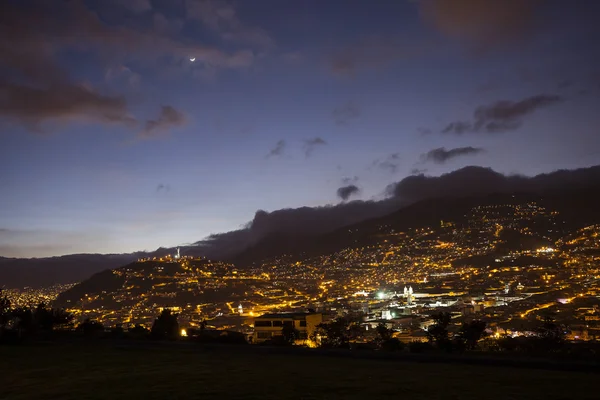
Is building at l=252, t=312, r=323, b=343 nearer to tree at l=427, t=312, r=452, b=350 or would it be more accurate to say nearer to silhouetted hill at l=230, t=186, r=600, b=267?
tree at l=427, t=312, r=452, b=350

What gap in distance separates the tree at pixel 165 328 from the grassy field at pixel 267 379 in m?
6.27

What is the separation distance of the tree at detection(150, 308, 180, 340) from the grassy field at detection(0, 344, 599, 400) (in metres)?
6.27

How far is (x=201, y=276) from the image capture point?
321 feet

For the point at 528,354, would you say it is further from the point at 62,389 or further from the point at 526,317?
the point at 526,317

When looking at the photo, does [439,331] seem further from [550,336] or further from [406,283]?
[406,283]

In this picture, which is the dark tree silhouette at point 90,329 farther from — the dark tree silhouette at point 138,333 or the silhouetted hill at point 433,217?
the silhouetted hill at point 433,217

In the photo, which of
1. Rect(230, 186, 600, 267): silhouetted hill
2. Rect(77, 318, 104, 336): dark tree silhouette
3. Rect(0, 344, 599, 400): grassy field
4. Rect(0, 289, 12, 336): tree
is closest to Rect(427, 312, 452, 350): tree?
Rect(0, 344, 599, 400): grassy field

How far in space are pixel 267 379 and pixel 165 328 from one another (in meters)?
12.2

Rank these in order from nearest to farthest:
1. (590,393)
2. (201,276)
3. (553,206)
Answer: (590,393), (201,276), (553,206)

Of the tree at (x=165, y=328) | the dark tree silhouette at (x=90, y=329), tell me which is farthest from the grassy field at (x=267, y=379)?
the dark tree silhouette at (x=90, y=329)

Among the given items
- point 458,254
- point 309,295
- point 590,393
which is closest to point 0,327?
point 590,393

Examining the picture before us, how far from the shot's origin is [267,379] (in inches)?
382

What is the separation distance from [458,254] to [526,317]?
235 ft

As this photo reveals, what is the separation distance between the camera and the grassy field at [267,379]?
8320mm
